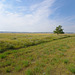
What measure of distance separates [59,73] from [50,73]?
24.8 inches

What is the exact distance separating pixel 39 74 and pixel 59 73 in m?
1.39

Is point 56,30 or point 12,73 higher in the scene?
point 56,30

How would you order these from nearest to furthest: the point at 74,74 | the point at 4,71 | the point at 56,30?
the point at 74,74
the point at 4,71
the point at 56,30

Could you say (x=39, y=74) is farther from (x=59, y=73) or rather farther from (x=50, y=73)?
(x=59, y=73)

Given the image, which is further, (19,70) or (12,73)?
(19,70)

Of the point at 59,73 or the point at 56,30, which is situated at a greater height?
the point at 56,30

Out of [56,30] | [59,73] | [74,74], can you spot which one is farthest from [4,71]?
[56,30]

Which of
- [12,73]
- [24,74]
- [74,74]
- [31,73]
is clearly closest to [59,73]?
[74,74]

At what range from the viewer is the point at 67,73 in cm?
385

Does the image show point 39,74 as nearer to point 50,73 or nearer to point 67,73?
point 50,73

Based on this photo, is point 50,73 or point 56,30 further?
point 56,30

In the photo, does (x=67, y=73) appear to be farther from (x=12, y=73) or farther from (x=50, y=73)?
(x=12, y=73)

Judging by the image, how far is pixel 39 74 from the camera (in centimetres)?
374

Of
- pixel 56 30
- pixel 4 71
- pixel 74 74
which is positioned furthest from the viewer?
pixel 56 30
